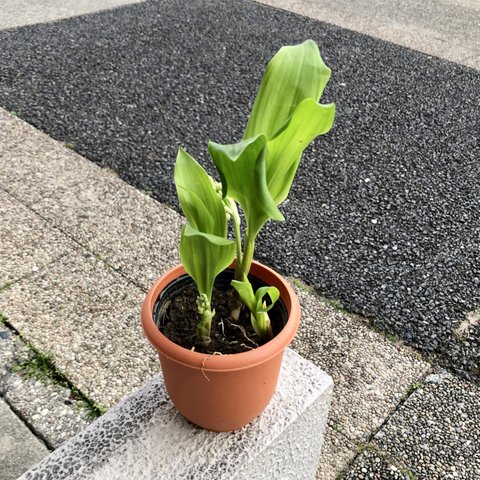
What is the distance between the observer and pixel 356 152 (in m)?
3.81

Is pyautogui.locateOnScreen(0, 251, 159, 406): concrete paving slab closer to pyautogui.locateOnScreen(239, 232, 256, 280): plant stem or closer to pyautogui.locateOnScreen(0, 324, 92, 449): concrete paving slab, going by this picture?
pyautogui.locateOnScreen(0, 324, 92, 449): concrete paving slab

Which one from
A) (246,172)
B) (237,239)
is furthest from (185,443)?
(246,172)

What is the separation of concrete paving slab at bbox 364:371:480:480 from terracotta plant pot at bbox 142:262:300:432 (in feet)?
2.38

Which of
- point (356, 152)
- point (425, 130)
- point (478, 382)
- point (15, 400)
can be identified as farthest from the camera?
point (425, 130)

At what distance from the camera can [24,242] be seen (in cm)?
274

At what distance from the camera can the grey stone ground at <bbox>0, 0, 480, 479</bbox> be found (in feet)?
6.46

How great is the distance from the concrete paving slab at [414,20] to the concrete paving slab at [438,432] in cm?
391

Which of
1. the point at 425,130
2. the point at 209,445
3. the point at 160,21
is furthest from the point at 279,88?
the point at 160,21

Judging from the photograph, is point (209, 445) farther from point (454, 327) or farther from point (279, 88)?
point (454, 327)

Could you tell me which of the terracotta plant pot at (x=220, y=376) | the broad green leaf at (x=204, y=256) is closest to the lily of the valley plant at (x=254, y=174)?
the broad green leaf at (x=204, y=256)

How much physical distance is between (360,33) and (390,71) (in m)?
0.96

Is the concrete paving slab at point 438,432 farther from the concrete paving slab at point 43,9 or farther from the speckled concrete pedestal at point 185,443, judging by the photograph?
the concrete paving slab at point 43,9

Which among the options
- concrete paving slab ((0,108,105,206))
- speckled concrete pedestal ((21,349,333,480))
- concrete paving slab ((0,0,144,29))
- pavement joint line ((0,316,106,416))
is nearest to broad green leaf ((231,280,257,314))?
speckled concrete pedestal ((21,349,333,480))

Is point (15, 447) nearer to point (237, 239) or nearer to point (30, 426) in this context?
point (30, 426)
